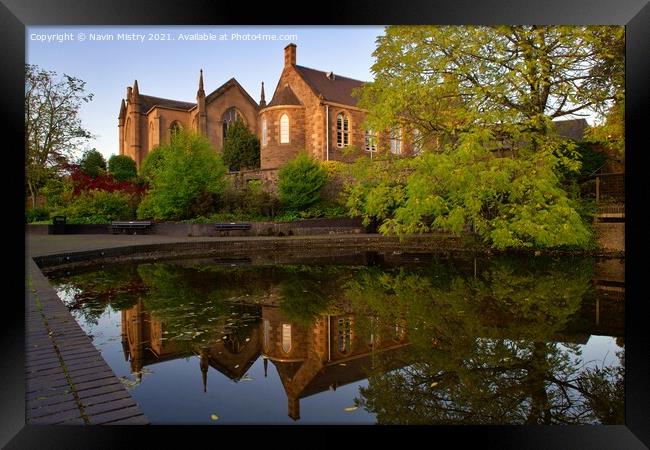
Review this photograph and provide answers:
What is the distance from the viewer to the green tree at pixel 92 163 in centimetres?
2888

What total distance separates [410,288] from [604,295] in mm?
3145

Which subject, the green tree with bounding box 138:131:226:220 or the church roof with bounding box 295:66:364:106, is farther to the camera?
the church roof with bounding box 295:66:364:106

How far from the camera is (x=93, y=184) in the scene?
2430 cm

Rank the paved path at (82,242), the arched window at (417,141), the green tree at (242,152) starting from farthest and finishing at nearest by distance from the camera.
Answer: the green tree at (242,152)
the paved path at (82,242)
the arched window at (417,141)

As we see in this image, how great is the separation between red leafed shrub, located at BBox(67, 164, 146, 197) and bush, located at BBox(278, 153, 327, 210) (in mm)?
8406

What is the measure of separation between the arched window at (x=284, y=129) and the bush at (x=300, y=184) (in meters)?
7.89

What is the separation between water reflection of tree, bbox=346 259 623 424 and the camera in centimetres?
333

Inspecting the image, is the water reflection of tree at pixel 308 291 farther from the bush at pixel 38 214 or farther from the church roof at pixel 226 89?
the church roof at pixel 226 89

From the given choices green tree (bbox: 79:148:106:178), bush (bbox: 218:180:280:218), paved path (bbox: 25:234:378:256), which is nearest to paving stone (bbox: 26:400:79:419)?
paved path (bbox: 25:234:378:256)

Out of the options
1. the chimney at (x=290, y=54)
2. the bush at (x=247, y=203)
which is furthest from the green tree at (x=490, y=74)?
the chimney at (x=290, y=54)

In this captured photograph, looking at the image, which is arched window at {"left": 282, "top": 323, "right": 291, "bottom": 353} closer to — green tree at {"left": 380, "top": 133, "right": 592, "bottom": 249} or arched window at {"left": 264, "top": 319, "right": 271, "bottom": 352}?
arched window at {"left": 264, "top": 319, "right": 271, "bottom": 352}

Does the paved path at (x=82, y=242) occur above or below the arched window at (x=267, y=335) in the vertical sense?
above
